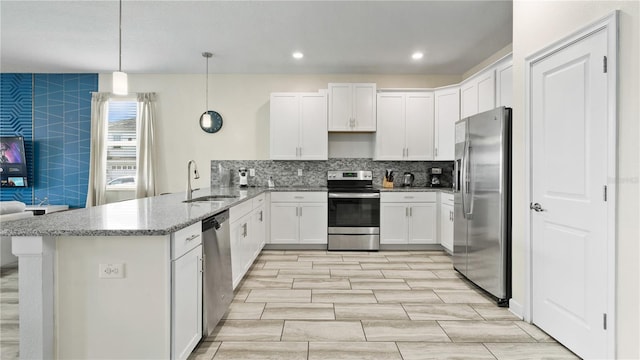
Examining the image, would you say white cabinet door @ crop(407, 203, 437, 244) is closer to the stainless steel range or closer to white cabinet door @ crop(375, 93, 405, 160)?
the stainless steel range

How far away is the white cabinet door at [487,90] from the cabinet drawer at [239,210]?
2.93 m

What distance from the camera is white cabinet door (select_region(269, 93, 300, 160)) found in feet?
17.1

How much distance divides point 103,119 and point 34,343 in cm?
473

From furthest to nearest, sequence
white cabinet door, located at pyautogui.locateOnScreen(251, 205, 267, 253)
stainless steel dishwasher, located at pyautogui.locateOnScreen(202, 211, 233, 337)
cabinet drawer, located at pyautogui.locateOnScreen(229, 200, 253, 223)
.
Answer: white cabinet door, located at pyautogui.locateOnScreen(251, 205, 267, 253), cabinet drawer, located at pyautogui.locateOnScreen(229, 200, 253, 223), stainless steel dishwasher, located at pyautogui.locateOnScreen(202, 211, 233, 337)

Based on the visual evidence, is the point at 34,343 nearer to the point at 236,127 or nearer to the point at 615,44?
the point at 615,44

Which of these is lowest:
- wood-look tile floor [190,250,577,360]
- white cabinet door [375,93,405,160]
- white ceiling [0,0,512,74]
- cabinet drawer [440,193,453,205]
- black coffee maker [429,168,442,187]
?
wood-look tile floor [190,250,577,360]

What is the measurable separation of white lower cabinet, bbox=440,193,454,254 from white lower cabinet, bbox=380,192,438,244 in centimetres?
12

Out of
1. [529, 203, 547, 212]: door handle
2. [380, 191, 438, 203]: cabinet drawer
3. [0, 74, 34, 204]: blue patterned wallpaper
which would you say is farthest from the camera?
[0, 74, 34, 204]: blue patterned wallpaper

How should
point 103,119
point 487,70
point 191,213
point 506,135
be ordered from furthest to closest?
point 103,119 < point 487,70 < point 506,135 < point 191,213

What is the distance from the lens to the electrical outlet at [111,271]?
1739mm

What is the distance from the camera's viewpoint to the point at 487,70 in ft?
12.6

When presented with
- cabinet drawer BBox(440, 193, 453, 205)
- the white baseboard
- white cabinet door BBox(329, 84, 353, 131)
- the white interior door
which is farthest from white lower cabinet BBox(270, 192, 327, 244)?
the white interior door

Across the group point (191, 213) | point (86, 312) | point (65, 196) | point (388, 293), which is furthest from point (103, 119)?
point (388, 293)

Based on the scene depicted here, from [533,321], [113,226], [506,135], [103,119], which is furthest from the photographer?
[103,119]
